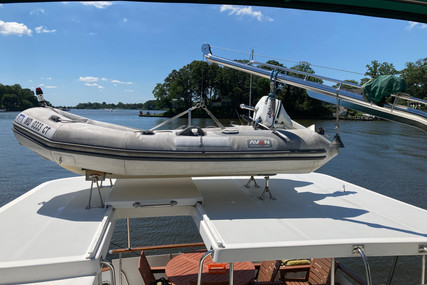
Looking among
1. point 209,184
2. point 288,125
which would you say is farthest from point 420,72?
point 209,184

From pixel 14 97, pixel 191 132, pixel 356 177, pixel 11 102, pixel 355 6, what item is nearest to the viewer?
pixel 355 6

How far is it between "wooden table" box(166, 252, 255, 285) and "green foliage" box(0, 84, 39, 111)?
88.6m

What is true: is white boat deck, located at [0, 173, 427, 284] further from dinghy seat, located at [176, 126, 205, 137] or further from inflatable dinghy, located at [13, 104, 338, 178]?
dinghy seat, located at [176, 126, 205, 137]

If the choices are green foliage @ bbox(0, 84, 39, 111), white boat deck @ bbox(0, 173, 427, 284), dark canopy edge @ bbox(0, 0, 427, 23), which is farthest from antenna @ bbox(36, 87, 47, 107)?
green foliage @ bbox(0, 84, 39, 111)

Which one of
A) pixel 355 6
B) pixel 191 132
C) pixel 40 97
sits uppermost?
pixel 355 6

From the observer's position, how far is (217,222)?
3.31 meters

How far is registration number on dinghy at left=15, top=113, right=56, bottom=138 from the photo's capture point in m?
3.74

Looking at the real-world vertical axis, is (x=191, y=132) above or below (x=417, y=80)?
below

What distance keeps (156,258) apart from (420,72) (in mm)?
63750

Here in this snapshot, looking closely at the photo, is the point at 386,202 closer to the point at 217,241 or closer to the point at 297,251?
the point at 297,251

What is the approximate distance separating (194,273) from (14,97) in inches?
3519

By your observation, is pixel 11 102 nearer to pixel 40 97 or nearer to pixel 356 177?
pixel 356 177

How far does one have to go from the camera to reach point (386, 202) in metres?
4.32

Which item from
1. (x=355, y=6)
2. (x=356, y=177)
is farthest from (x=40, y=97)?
(x=356, y=177)
